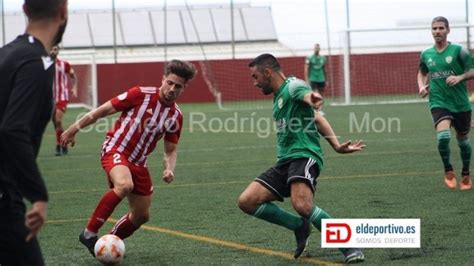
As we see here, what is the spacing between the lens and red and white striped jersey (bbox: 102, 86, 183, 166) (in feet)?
27.4

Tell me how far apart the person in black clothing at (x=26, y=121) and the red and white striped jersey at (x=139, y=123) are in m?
3.78

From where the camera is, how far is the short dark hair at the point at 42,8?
4332mm

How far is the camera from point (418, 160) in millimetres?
15492

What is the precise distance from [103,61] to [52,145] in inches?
804

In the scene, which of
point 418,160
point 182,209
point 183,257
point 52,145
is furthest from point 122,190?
point 52,145

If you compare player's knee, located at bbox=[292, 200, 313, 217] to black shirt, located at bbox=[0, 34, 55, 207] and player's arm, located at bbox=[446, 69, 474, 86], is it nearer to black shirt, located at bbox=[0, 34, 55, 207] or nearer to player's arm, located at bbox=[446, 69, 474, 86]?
black shirt, located at bbox=[0, 34, 55, 207]

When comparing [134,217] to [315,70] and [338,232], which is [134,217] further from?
[315,70]

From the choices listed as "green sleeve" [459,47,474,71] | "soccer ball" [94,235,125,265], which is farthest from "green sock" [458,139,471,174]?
"soccer ball" [94,235,125,265]

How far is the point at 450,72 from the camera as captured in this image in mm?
12203

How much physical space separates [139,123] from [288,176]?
138cm

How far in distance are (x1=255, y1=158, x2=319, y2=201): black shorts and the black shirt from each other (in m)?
3.69

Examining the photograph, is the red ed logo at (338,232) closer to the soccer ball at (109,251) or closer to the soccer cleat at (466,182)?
the soccer ball at (109,251)

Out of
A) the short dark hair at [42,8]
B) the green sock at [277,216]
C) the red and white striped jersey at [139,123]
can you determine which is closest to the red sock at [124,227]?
the red and white striped jersey at [139,123]

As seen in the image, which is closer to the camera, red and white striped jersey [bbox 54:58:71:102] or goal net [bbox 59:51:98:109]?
red and white striped jersey [bbox 54:58:71:102]
